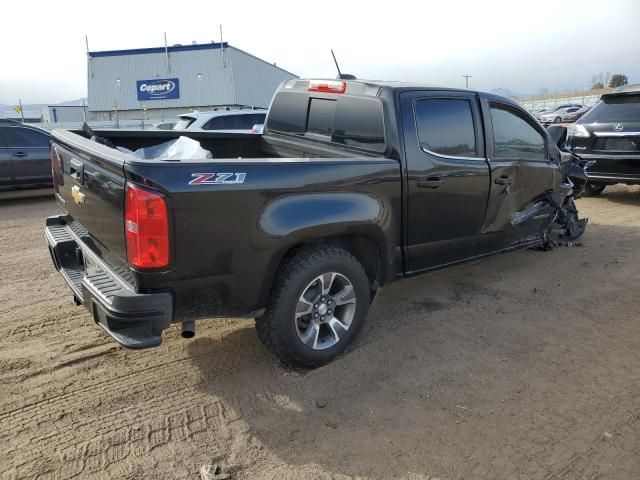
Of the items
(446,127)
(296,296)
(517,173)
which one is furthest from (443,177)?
(296,296)

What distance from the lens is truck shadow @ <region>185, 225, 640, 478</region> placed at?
8.73ft

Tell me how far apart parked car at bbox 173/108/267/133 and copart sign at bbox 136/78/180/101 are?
110ft

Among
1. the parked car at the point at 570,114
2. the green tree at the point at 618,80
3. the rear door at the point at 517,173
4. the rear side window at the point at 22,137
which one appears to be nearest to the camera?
the rear door at the point at 517,173

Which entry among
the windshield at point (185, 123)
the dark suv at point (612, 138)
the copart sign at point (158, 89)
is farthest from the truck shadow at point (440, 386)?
the copart sign at point (158, 89)

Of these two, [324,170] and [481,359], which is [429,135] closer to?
[324,170]

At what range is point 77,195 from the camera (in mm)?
3332

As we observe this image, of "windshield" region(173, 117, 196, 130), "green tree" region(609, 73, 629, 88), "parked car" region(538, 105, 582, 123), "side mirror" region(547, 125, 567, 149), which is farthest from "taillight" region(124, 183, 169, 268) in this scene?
"green tree" region(609, 73, 629, 88)

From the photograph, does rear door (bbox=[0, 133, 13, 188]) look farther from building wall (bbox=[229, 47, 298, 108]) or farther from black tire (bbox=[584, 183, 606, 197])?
building wall (bbox=[229, 47, 298, 108])

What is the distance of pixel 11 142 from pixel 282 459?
8.81 meters

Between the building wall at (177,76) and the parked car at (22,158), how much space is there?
3063 centimetres

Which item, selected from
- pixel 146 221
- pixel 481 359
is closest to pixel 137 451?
pixel 146 221

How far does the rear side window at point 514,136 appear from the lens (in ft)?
14.8

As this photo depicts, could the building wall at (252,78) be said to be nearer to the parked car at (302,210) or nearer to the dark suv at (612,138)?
the dark suv at (612,138)

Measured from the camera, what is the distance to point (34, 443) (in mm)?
2693
